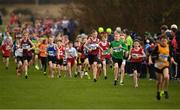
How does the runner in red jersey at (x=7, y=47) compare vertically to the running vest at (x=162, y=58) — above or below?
above

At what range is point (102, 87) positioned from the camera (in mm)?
38281

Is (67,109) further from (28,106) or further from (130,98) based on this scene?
(130,98)

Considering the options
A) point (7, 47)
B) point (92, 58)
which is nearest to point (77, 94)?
point (92, 58)

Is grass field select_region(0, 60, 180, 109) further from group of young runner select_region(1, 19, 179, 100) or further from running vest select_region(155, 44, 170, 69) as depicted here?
running vest select_region(155, 44, 170, 69)

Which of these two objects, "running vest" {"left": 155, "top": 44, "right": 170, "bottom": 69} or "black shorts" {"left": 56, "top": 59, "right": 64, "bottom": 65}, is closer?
"running vest" {"left": 155, "top": 44, "right": 170, "bottom": 69}

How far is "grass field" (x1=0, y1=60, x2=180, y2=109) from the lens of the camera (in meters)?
31.8

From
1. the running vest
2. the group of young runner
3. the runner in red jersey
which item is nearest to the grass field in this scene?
the group of young runner

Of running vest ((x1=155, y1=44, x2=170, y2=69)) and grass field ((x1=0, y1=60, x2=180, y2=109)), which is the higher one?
running vest ((x1=155, y1=44, x2=170, y2=69))

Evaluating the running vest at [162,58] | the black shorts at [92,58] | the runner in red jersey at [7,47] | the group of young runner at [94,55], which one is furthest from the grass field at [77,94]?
the runner in red jersey at [7,47]

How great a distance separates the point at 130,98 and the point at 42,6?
9576 cm

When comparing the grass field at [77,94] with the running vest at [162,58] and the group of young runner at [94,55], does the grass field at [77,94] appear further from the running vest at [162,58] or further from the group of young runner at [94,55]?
the running vest at [162,58]

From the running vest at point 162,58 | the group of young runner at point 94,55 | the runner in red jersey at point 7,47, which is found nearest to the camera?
the running vest at point 162,58

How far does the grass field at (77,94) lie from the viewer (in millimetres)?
31828

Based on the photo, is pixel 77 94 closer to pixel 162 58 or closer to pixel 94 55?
pixel 162 58
